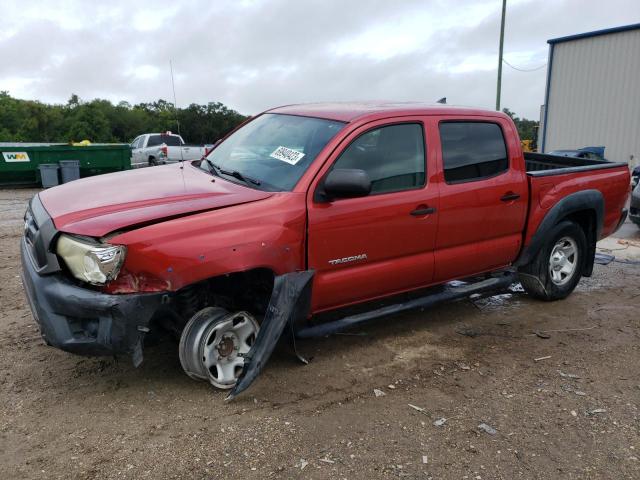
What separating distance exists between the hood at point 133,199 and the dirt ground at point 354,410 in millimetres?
1142

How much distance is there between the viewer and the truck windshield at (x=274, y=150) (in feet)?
12.8

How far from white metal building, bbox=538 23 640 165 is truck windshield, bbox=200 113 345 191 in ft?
65.2

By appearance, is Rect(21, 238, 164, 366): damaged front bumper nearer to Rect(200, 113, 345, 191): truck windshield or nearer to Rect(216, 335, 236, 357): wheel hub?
Rect(216, 335, 236, 357): wheel hub

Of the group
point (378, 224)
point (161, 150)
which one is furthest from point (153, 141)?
point (378, 224)

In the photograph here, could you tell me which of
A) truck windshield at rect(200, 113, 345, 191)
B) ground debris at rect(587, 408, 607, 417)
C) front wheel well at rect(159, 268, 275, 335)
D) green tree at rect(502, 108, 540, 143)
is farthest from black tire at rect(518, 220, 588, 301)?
green tree at rect(502, 108, 540, 143)

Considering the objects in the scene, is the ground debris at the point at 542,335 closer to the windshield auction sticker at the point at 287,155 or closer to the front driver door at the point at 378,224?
the front driver door at the point at 378,224

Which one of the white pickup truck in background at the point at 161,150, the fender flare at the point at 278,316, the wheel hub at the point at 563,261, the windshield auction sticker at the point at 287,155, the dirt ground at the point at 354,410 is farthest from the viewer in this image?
the white pickup truck in background at the point at 161,150

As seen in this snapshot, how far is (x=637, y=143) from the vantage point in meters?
20.7

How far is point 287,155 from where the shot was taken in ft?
13.3

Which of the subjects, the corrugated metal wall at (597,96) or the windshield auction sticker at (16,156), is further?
the corrugated metal wall at (597,96)

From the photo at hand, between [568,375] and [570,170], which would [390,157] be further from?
[570,170]

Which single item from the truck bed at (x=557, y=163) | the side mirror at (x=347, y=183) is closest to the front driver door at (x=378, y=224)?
the side mirror at (x=347, y=183)

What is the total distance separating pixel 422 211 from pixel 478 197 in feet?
2.01

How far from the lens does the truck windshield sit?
3.90 m
